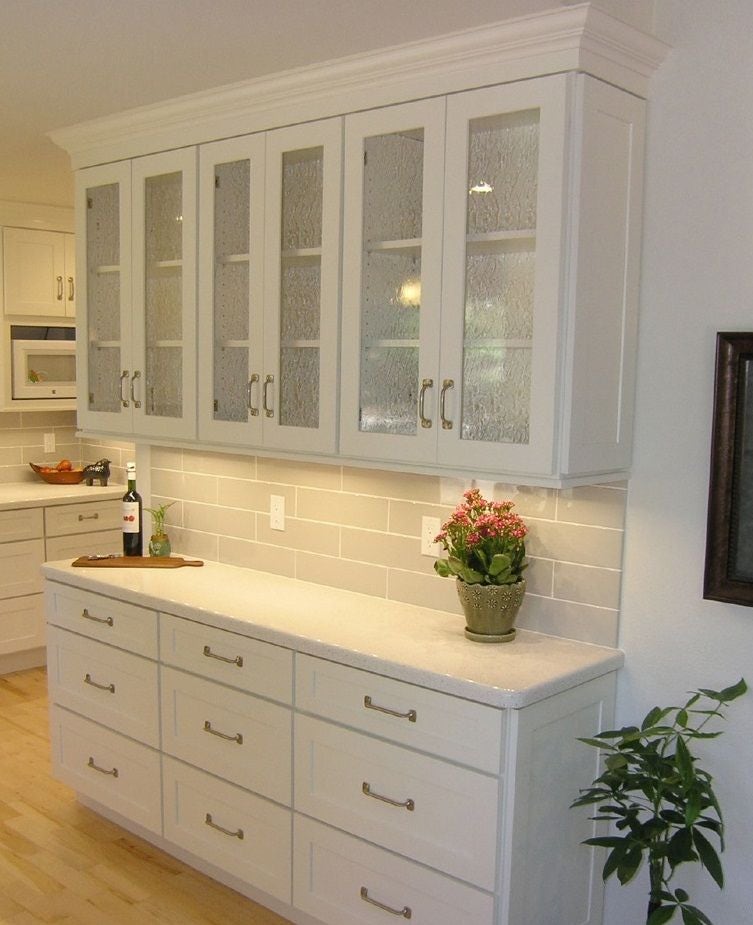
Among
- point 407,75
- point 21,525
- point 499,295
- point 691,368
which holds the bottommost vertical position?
point 21,525

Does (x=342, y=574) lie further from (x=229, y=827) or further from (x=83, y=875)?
(x=83, y=875)

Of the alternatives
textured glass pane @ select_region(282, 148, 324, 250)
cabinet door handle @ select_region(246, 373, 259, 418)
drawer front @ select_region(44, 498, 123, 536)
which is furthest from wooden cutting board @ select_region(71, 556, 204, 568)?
drawer front @ select_region(44, 498, 123, 536)

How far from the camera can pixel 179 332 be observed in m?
3.45

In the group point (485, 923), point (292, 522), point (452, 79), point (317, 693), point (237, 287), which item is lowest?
point (485, 923)

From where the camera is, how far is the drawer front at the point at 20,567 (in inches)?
203

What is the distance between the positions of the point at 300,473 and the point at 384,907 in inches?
55.8

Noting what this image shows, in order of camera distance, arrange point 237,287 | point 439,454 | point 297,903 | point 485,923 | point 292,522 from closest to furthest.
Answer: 1. point 485,923
2. point 439,454
3. point 297,903
4. point 237,287
5. point 292,522

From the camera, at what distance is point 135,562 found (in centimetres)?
368

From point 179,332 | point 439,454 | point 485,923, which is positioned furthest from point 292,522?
point 485,923

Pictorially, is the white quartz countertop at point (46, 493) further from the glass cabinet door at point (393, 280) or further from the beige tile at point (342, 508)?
the glass cabinet door at point (393, 280)

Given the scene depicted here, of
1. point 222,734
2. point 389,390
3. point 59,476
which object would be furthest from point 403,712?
point 59,476

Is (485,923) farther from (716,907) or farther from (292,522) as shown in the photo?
(292,522)

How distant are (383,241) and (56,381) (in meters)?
3.45

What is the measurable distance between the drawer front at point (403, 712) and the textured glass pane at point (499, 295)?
921 millimetres
